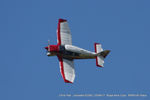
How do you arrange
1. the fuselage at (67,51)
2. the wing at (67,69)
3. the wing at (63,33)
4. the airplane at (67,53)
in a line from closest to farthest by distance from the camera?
the wing at (67,69)
the airplane at (67,53)
the fuselage at (67,51)
the wing at (63,33)

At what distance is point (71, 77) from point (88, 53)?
17.6ft

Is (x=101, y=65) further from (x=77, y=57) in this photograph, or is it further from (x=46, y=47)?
(x=46, y=47)

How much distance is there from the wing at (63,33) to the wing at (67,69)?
2597mm

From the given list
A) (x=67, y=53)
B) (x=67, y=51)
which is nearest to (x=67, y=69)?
(x=67, y=53)

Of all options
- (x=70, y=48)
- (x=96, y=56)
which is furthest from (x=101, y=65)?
(x=70, y=48)

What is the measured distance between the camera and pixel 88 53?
6831 cm

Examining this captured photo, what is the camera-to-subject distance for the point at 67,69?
65500 millimetres

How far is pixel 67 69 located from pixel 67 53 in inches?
91.2

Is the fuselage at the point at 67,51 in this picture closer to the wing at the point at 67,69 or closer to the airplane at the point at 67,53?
the airplane at the point at 67,53

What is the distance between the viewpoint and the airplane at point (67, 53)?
65.3 meters

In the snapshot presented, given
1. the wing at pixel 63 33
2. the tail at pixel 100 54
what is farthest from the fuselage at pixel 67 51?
the tail at pixel 100 54

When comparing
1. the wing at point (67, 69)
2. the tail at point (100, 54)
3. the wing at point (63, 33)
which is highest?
the wing at point (63, 33)

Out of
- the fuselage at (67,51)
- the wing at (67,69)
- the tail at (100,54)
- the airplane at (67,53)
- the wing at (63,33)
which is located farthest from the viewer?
the tail at (100,54)

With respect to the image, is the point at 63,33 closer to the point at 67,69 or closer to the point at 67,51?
the point at 67,51
